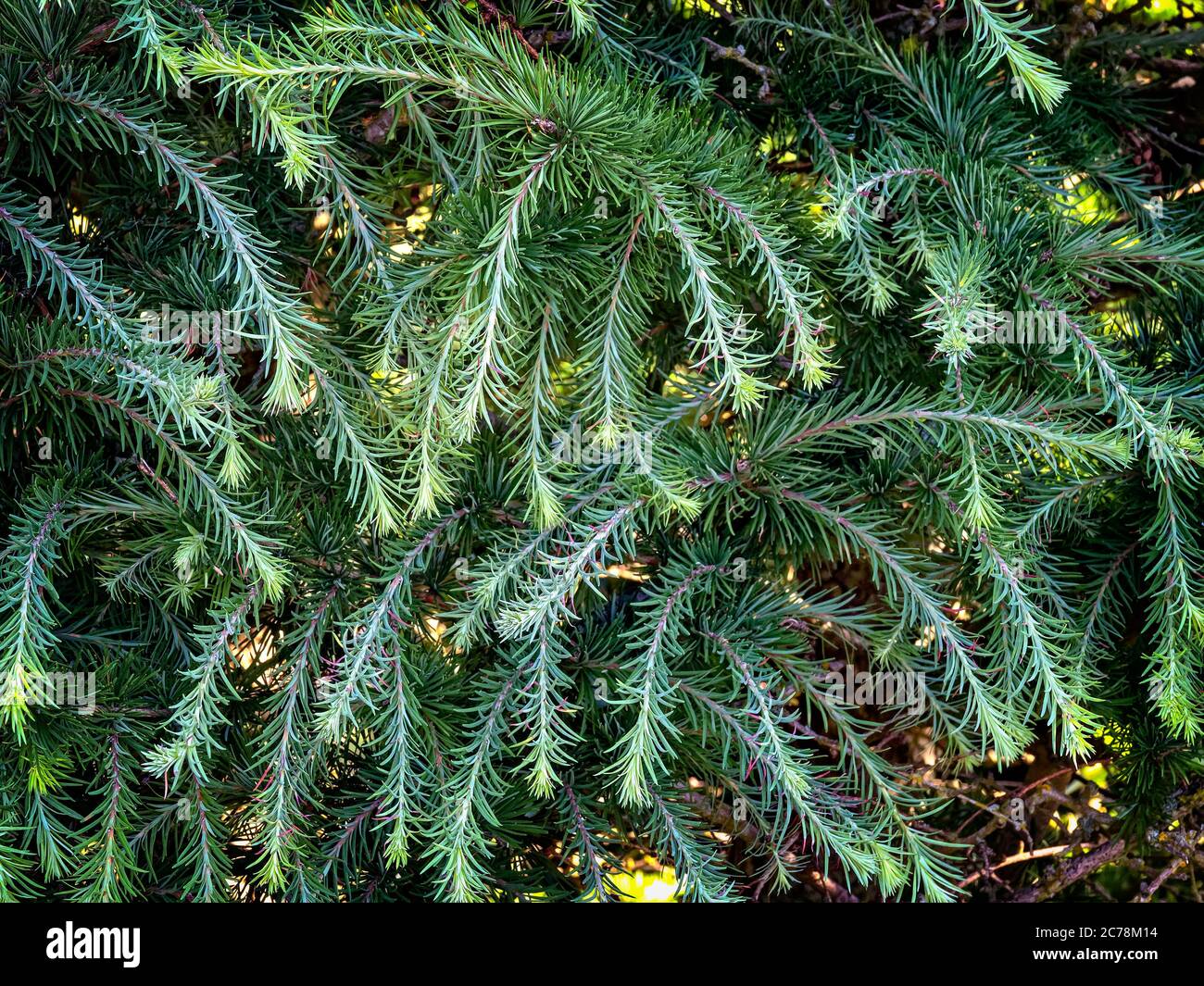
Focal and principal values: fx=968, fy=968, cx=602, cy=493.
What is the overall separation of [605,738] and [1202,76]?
1.03 metres

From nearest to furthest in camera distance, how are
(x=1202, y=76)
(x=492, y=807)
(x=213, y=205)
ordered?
(x=213, y=205) → (x=492, y=807) → (x=1202, y=76)

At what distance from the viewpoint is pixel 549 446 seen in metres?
0.89

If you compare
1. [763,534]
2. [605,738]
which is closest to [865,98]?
[763,534]

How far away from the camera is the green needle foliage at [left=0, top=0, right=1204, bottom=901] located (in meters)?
0.80

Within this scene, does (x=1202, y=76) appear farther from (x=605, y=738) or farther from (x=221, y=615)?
(x=221, y=615)

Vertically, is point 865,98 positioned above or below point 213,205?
above

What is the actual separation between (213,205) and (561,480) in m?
0.38

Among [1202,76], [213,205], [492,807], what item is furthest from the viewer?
[1202,76]

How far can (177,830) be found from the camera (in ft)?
3.03

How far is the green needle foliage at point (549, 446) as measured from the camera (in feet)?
2.61
